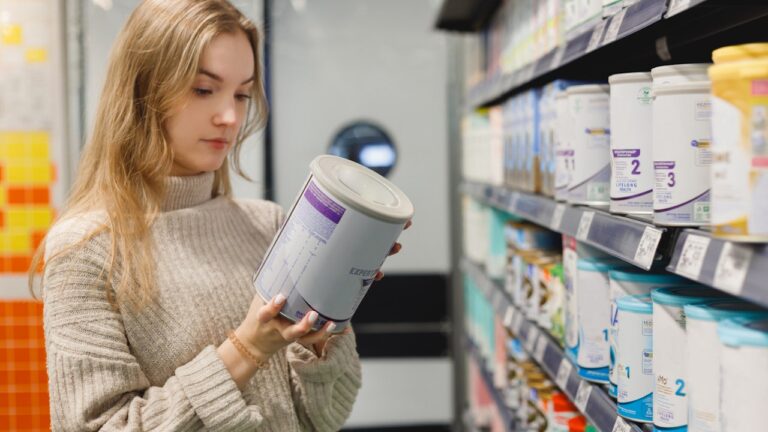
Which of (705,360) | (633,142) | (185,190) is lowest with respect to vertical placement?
(705,360)

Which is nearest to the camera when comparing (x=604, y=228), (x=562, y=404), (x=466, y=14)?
(x=604, y=228)

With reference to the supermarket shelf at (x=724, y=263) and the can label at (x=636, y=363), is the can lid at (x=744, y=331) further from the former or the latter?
the can label at (x=636, y=363)

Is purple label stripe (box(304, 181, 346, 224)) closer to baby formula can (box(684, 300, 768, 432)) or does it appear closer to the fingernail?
the fingernail

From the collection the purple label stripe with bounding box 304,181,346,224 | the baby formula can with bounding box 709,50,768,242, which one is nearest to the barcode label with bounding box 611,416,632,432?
the baby formula can with bounding box 709,50,768,242

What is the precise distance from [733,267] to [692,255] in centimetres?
14

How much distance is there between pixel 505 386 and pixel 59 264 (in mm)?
1925

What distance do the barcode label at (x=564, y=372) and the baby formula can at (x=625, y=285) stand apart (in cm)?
27

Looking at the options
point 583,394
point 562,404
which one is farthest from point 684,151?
point 562,404

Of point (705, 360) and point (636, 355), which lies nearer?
point (705, 360)

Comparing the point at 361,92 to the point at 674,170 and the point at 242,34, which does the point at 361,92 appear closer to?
the point at 242,34

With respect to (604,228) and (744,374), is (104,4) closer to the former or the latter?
(604,228)

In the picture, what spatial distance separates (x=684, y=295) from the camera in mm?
1293

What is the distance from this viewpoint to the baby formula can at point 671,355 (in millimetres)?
1256

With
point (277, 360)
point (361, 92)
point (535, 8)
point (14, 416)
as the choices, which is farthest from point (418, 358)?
point (277, 360)
